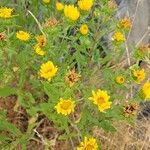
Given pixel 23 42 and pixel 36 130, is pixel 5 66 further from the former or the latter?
pixel 36 130

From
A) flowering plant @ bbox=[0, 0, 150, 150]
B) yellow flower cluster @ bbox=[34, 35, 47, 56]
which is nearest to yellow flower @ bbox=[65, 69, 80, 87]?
flowering plant @ bbox=[0, 0, 150, 150]


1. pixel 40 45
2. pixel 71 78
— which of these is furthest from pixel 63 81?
pixel 40 45

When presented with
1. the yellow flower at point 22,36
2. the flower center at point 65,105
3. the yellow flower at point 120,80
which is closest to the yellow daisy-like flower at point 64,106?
the flower center at point 65,105

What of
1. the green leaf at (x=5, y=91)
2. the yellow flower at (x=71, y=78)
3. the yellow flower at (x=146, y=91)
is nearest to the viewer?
the yellow flower at (x=71, y=78)

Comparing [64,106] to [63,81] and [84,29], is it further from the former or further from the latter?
[84,29]

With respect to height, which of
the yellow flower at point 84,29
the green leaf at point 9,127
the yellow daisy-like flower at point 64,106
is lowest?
the green leaf at point 9,127

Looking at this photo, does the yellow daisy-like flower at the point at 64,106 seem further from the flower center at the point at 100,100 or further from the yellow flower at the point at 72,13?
the yellow flower at the point at 72,13

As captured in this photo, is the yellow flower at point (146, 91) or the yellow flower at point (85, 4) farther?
the yellow flower at point (85, 4)
